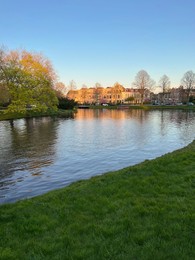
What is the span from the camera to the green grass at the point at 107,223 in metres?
4.47

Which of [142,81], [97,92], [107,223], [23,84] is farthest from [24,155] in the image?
[97,92]

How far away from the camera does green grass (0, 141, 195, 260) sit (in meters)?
4.47

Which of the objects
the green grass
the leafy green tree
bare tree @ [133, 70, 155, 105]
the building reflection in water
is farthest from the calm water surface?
bare tree @ [133, 70, 155, 105]

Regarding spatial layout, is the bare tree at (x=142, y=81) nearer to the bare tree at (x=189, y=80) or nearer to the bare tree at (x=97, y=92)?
the bare tree at (x=189, y=80)

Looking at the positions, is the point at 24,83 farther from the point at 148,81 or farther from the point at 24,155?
the point at 148,81

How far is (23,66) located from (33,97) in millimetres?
5757

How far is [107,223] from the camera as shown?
5590mm

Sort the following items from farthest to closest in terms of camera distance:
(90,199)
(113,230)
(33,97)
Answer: (33,97) → (90,199) → (113,230)

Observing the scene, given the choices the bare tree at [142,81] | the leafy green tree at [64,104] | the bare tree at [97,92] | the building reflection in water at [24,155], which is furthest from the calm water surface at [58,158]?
the bare tree at [97,92]

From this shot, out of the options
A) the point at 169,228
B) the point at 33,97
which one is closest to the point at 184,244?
the point at 169,228

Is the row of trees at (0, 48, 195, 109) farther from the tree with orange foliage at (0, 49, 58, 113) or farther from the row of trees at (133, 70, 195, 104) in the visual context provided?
the row of trees at (133, 70, 195, 104)

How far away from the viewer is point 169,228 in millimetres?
5195

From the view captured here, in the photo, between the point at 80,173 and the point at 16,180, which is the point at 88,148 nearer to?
the point at 80,173

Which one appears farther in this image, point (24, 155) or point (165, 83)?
point (165, 83)
